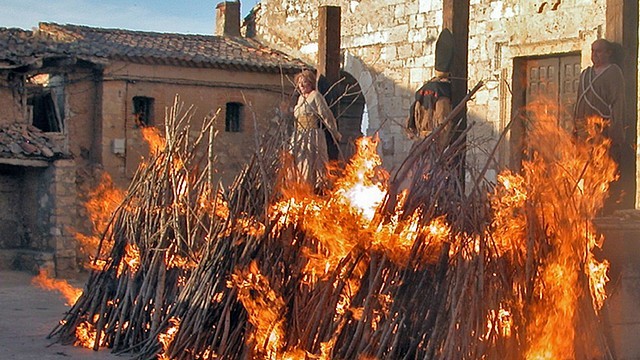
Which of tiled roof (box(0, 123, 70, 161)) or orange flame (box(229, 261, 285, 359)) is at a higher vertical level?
tiled roof (box(0, 123, 70, 161))

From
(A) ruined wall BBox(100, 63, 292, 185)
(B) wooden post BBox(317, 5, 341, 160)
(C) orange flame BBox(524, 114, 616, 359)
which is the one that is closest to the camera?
(C) orange flame BBox(524, 114, 616, 359)

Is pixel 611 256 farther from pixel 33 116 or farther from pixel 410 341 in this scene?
pixel 33 116

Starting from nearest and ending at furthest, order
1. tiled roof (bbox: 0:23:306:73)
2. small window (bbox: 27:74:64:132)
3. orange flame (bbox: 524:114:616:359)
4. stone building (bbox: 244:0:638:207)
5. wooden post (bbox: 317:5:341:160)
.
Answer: orange flame (bbox: 524:114:616:359), wooden post (bbox: 317:5:341:160), stone building (bbox: 244:0:638:207), tiled roof (bbox: 0:23:306:73), small window (bbox: 27:74:64:132)

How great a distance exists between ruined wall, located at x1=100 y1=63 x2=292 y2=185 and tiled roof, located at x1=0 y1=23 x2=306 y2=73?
0.16 m

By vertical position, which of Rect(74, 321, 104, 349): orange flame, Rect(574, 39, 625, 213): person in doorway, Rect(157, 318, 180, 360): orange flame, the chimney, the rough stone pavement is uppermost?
the chimney

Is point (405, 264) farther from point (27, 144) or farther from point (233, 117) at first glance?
point (233, 117)

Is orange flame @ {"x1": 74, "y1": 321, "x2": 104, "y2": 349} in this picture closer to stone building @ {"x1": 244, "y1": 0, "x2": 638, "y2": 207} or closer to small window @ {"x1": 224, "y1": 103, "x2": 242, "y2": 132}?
stone building @ {"x1": 244, "y1": 0, "x2": 638, "y2": 207}

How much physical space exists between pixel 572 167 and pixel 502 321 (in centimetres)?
100

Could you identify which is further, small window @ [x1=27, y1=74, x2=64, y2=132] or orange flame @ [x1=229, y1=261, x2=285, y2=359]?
small window @ [x1=27, y1=74, x2=64, y2=132]

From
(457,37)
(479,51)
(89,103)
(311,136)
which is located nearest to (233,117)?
(89,103)

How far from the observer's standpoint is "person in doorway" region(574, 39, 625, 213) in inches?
248

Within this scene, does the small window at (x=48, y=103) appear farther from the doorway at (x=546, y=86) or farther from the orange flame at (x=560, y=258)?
the orange flame at (x=560, y=258)

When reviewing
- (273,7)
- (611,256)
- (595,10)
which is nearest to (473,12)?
(595,10)

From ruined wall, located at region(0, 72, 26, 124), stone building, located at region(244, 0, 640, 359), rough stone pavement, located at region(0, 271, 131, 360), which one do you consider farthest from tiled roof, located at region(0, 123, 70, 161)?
stone building, located at region(244, 0, 640, 359)
